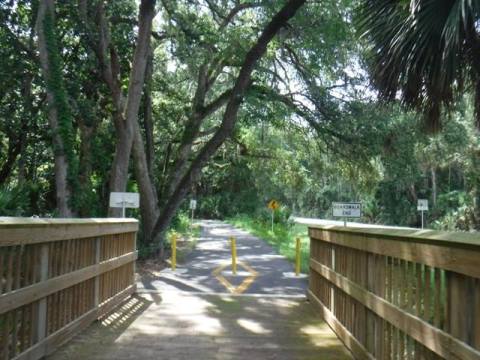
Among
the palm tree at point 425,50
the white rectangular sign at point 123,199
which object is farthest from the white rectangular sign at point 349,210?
the white rectangular sign at point 123,199

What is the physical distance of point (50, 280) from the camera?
17.7 ft

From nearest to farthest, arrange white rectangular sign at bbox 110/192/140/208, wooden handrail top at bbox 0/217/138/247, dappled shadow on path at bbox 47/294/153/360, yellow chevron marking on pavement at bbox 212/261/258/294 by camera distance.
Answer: wooden handrail top at bbox 0/217/138/247 < dappled shadow on path at bbox 47/294/153/360 < white rectangular sign at bbox 110/192/140/208 < yellow chevron marking on pavement at bbox 212/261/258/294

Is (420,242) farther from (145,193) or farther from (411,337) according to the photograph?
(145,193)

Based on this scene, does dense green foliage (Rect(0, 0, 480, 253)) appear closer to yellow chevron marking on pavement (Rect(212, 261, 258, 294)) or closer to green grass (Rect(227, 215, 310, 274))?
yellow chevron marking on pavement (Rect(212, 261, 258, 294))

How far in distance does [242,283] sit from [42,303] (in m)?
8.22

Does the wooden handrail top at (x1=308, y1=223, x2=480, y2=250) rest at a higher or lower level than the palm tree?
lower

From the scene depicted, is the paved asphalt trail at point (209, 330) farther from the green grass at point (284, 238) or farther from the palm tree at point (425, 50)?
the green grass at point (284, 238)

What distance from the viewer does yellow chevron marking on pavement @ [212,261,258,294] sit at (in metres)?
12.1

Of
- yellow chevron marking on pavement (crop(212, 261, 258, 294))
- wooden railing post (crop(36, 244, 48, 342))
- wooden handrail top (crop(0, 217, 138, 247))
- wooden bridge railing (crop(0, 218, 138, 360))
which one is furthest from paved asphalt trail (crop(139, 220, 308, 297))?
wooden railing post (crop(36, 244, 48, 342))

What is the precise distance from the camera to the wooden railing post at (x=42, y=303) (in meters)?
5.23

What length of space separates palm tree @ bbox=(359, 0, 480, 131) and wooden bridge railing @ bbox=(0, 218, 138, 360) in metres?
4.39

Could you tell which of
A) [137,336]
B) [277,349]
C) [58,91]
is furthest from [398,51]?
[58,91]

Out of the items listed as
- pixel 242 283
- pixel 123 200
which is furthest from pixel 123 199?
pixel 242 283

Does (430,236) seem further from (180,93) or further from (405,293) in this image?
(180,93)
